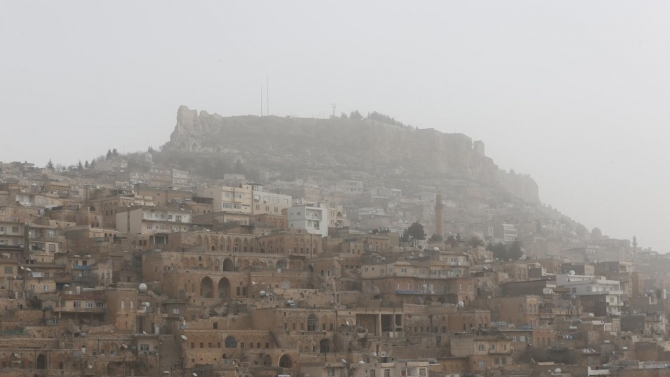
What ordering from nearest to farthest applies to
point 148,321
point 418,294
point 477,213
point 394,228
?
point 148,321 → point 418,294 → point 394,228 → point 477,213

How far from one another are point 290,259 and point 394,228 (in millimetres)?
35599

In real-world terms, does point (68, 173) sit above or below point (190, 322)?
above

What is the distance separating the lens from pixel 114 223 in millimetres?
64562

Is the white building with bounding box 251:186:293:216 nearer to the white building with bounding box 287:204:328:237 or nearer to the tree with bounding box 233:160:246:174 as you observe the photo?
the white building with bounding box 287:204:328:237

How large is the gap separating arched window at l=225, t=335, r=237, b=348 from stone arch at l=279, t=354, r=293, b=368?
1.95 metres

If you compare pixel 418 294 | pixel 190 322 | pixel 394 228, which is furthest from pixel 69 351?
pixel 394 228

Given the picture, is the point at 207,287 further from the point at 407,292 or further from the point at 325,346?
the point at 407,292

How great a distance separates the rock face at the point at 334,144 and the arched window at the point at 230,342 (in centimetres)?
6491

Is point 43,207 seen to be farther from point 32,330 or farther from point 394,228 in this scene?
point 394,228

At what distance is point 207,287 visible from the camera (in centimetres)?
5656

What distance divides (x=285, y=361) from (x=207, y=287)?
813 centimetres

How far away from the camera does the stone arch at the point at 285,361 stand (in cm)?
4950

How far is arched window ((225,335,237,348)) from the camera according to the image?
4991cm

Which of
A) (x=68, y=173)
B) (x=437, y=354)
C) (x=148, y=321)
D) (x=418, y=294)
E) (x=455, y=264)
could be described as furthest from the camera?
(x=68, y=173)
